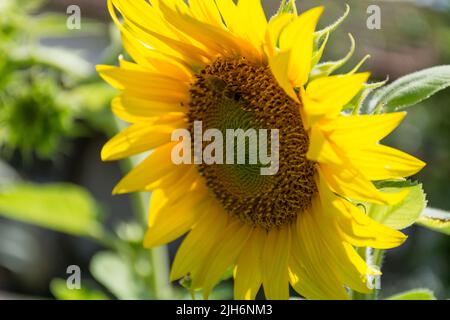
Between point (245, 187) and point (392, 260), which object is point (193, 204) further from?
point (392, 260)

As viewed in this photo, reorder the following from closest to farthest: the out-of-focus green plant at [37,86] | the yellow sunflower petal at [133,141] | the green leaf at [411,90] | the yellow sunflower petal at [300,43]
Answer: the yellow sunflower petal at [300,43]
the green leaf at [411,90]
the yellow sunflower petal at [133,141]
the out-of-focus green plant at [37,86]

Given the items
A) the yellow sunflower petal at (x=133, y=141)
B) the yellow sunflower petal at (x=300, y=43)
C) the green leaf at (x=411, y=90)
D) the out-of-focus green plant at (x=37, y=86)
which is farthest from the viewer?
the out-of-focus green plant at (x=37, y=86)

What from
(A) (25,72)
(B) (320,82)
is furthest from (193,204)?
(A) (25,72)

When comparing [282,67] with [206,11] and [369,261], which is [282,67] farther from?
[369,261]

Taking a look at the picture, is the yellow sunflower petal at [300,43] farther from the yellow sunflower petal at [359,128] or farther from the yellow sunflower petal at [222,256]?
the yellow sunflower petal at [222,256]

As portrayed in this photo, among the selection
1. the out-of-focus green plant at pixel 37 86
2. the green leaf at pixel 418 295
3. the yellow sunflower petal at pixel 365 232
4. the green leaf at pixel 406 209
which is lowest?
the green leaf at pixel 418 295

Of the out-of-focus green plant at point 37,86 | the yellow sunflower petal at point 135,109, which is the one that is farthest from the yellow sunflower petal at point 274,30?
the out-of-focus green plant at point 37,86

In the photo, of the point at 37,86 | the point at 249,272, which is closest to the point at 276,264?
the point at 249,272
